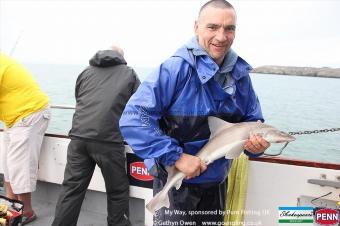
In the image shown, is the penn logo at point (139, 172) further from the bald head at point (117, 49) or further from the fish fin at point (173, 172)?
the fish fin at point (173, 172)

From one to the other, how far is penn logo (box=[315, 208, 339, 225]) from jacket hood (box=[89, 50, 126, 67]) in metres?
2.52

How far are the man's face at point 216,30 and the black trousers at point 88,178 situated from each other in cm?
185

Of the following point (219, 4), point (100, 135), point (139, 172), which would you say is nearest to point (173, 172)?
point (219, 4)

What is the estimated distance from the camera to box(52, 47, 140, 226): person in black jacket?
12.4 feet

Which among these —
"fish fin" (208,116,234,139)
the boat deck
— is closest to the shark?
"fish fin" (208,116,234,139)

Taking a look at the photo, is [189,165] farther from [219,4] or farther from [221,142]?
[219,4]

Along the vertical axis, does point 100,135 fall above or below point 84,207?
above

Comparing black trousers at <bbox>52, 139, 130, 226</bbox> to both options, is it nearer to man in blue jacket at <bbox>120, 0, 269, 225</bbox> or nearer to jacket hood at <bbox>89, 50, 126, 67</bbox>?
jacket hood at <bbox>89, 50, 126, 67</bbox>

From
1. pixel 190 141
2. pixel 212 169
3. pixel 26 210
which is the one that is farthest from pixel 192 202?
pixel 26 210

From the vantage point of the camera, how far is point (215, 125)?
7.54 ft

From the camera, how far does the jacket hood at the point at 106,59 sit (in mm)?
3848

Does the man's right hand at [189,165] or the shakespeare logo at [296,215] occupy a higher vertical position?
the man's right hand at [189,165]

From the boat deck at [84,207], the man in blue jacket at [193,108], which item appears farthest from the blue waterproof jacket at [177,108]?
the boat deck at [84,207]

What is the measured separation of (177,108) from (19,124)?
2.67 metres
